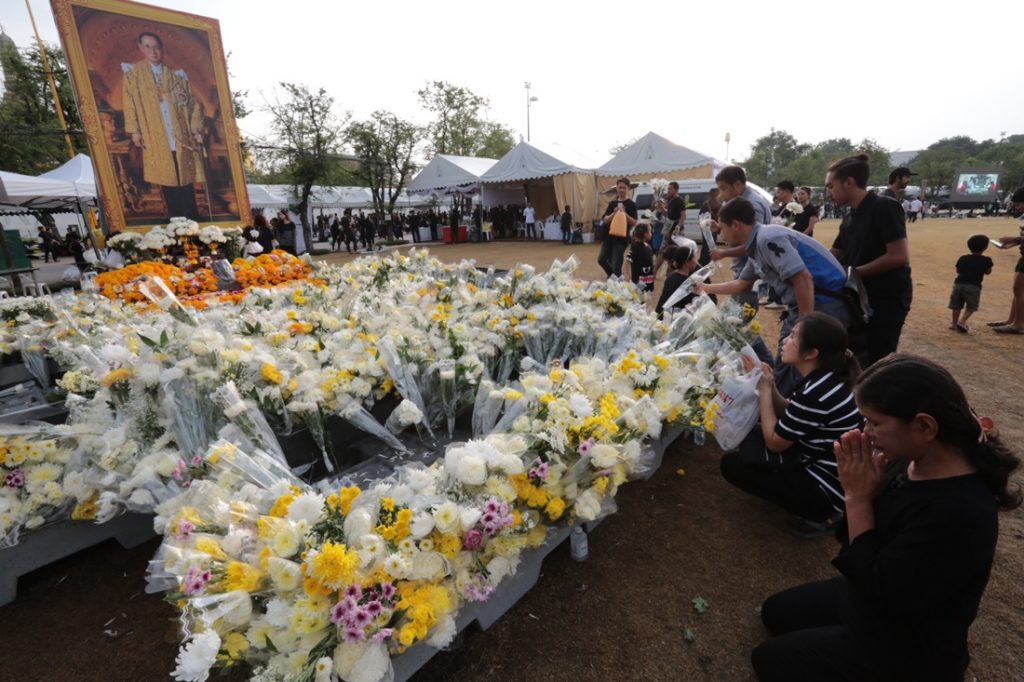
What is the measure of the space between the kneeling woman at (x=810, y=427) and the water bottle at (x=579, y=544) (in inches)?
41.6

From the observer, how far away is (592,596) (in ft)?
7.16

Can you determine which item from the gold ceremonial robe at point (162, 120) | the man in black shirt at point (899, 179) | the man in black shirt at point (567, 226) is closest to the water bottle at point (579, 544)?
the man in black shirt at point (899, 179)

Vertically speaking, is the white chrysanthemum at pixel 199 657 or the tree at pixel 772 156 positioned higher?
the tree at pixel 772 156

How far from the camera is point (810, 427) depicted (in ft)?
7.56

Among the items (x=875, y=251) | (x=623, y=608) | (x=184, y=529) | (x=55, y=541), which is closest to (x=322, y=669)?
(x=184, y=529)

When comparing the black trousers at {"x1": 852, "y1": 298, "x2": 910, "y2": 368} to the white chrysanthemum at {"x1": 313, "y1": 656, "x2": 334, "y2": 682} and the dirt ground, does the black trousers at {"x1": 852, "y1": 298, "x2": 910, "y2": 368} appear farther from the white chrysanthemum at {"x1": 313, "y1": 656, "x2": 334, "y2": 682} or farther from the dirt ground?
the white chrysanthemum at {"x1": 313, "y1": 656, "x2": 334, "y2": 682}

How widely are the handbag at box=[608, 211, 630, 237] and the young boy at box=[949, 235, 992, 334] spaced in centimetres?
416

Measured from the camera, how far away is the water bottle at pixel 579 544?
2328 millimetres

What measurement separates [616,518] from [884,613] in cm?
140

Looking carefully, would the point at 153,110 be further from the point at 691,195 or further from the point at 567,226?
the point at 691,195

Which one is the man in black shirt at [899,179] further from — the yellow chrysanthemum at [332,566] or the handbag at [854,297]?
the yellow chrysanthemum at [332,566]

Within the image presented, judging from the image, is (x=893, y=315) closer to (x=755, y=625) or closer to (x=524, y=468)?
(x=755, y=625)

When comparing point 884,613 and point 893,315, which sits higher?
point 893,315

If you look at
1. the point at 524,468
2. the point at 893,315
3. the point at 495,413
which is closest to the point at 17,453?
the point at 495,413
